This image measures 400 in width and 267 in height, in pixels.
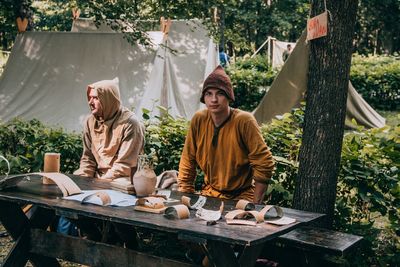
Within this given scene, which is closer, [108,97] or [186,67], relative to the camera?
[108,97]

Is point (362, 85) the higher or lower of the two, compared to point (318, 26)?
higher

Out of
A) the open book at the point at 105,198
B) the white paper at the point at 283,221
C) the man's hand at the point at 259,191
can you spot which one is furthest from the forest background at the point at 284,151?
the open book at the point at 105,198

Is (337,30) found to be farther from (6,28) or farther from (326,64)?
(6,28)

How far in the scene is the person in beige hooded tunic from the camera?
4473mm

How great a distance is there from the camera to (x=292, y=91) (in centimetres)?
1052

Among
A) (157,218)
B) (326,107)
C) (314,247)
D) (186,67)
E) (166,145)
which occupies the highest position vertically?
→ (186,67)

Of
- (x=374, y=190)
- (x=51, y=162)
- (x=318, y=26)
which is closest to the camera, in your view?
(x=318, y=26)

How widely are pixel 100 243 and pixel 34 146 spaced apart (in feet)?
7.76

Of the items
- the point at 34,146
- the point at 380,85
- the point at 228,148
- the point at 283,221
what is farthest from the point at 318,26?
the point at 380,85

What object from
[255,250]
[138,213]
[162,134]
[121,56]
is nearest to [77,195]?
[138,213]

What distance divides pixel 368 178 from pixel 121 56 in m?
5.93

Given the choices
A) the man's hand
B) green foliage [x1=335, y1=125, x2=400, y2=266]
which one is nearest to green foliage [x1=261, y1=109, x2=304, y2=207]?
green foliage [x1=335, y1=125, x2=400, y2=266]

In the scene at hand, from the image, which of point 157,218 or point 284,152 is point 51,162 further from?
point 284,152

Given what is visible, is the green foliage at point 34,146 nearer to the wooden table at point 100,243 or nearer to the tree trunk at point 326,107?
the wooden table at point 100,243
